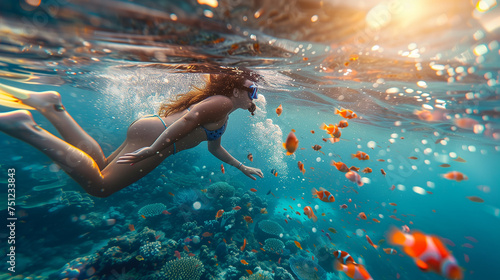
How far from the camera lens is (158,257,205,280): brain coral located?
6.27 metres

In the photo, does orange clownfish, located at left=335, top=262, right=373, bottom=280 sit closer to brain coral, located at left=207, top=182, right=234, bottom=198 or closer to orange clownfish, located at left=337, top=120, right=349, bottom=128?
orange clownfish, located at left=337, top=120, right=349, bottom=128

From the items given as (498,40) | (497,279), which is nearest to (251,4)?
(498,40)

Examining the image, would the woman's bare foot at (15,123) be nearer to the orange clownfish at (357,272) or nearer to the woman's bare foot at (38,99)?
the woman's bare foot at (38,99)

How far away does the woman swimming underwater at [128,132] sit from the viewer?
9.09ft

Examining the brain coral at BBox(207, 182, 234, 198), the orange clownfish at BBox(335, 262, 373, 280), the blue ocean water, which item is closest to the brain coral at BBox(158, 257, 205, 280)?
the blue ocean water

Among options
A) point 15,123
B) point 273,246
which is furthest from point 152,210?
point 15,123

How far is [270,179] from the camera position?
37969 mm

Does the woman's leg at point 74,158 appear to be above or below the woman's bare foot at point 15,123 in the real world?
below

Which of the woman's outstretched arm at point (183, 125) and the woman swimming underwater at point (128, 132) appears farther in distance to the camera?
the woman's outstretched arm at point (183, 125)

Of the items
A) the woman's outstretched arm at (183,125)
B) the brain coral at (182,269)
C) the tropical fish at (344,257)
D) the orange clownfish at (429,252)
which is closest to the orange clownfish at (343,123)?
the tropical fish at (344,257)

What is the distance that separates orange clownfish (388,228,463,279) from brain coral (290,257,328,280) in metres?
7.62

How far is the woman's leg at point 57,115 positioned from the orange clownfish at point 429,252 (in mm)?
5486

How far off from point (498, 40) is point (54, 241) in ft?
55.2

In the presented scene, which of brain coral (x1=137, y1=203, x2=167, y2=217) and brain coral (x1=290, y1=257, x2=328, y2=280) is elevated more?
brain coral (x1=290, y1=257, x2=328, y2=280)
